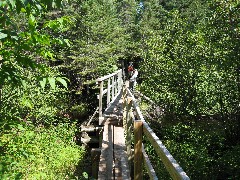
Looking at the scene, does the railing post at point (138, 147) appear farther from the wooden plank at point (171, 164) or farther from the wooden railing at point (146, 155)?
the wooden plank at point (171, 164)

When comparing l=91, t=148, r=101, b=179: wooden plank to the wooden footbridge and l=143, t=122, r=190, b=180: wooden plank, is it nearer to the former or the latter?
the wooden footbridge

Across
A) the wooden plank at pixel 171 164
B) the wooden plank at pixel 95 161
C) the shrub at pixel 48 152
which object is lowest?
the shrub at pixel 48 152

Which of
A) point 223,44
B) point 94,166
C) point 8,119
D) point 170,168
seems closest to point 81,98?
point 223,44

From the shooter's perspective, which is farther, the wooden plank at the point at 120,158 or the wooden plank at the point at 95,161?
the wooden plank at the point at 95,161

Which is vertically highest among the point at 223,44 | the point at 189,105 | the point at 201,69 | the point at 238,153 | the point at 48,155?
the point at 223,44

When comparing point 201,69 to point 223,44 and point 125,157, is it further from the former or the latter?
point 125,157

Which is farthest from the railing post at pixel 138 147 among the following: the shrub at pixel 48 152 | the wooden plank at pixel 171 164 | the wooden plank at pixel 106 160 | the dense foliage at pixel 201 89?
the shrub at pixel 48 152

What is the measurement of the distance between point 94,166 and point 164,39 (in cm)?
767

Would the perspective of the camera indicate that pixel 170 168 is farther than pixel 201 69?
No

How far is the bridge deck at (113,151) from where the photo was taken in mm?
4761

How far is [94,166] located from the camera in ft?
19.4

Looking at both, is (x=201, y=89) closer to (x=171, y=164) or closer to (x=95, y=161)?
(x=95, y=161)

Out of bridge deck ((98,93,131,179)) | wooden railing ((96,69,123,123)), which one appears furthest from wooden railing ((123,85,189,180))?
wooden railing ((96,69,123,123))

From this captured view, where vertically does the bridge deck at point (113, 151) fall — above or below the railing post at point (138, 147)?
below
